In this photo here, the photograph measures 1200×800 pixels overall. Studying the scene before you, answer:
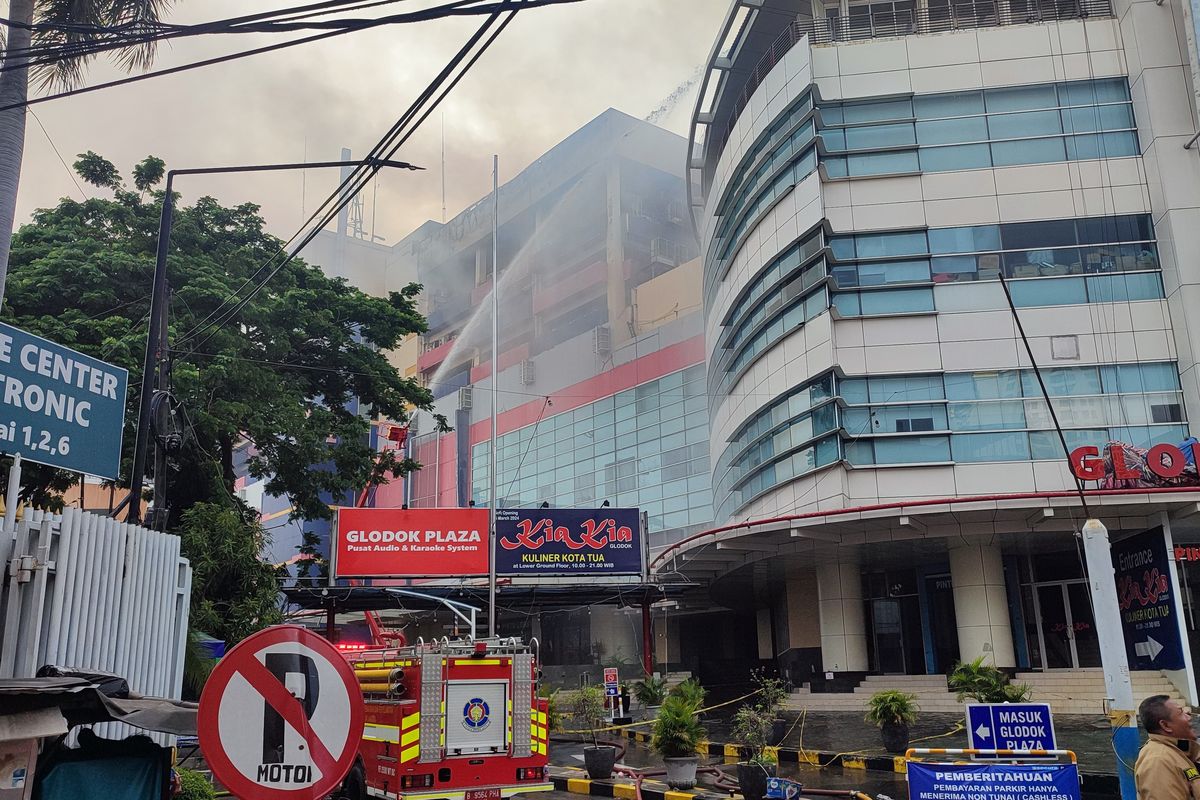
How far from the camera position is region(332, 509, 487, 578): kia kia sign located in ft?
92.6

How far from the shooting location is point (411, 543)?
1126 inches

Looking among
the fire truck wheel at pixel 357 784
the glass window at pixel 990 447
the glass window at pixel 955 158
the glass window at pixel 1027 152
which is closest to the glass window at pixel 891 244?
the glass window at pixel 955 158

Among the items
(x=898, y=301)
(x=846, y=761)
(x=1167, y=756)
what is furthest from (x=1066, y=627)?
(x=1167, y=756)

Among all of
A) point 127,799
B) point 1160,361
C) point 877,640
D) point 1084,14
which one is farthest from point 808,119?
point 127,799

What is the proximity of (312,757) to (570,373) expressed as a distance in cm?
6426

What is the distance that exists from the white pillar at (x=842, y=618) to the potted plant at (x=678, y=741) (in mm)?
14499

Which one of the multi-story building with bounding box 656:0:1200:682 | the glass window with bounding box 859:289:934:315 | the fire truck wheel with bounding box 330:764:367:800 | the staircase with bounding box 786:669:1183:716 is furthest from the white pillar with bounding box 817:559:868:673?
the fire truck wheel with bounding box 330:764:367:800

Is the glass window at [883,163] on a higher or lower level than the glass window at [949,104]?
lower

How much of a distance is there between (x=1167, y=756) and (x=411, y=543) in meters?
24.6

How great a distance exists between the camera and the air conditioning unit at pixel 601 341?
66.2 metres

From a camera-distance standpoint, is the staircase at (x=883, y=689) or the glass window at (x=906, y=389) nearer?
the staircase at (x=883, y=689)

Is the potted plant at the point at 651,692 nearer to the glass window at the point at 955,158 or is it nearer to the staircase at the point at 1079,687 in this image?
the staircase at the point at 1079,687

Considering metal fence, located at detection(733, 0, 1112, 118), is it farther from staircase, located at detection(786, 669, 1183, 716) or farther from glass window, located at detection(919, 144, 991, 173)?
Result: staircase, located at detection(786, 669, 1183, 716)

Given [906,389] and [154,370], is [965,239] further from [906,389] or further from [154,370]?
[154,370]
